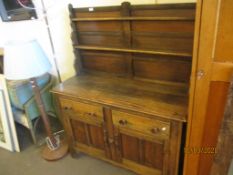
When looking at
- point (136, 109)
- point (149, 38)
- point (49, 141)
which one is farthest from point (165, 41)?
point (49, 141)

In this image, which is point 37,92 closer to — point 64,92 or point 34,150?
point 64,92

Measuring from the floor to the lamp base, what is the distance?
0.04m

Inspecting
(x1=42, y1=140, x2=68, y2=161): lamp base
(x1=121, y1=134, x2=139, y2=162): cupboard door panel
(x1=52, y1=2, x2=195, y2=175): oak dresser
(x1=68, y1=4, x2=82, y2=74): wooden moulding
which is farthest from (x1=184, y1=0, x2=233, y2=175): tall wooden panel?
(x1=42, y1=140, x2=68, y2=161): lamp base

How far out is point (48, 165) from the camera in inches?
78.2

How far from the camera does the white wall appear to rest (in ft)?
6.24

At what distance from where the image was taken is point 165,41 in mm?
1513

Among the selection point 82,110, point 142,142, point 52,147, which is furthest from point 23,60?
point 142,142

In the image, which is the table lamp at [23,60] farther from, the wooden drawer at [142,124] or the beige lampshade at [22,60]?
the wooden drawer at [142,124]

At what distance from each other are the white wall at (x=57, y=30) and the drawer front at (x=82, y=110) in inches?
22.0

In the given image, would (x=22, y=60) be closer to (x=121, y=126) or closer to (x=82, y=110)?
(x=82, y=110)

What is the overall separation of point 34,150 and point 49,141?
0.21 metres

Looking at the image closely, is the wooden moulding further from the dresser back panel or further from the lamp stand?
the lamp stand

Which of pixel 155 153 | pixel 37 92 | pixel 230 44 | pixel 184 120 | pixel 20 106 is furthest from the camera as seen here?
pixel 20 106

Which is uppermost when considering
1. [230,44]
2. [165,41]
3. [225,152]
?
[230,44]
